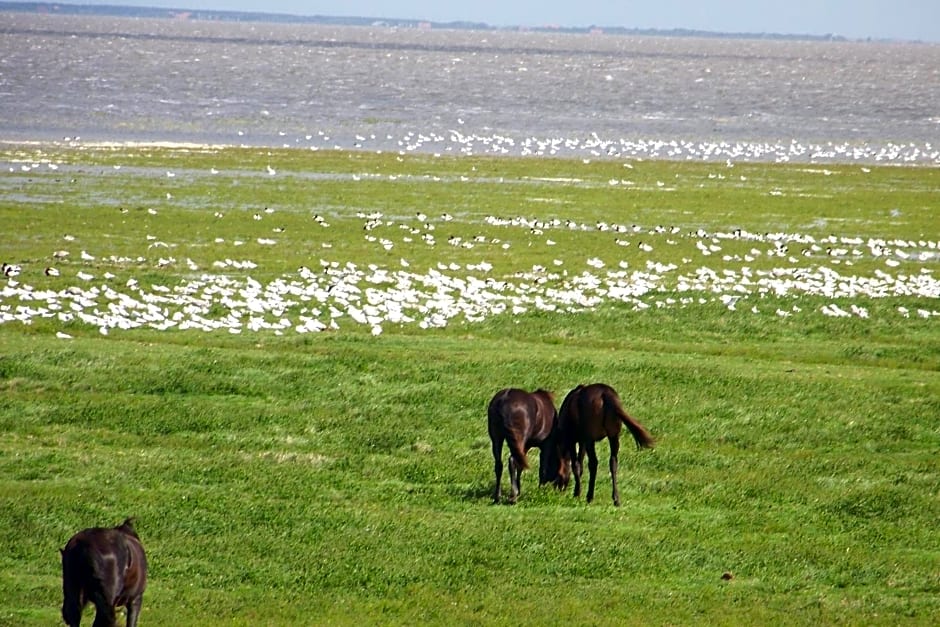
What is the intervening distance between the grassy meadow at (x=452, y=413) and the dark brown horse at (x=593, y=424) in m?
0.50

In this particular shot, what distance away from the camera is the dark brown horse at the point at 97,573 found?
412 inches

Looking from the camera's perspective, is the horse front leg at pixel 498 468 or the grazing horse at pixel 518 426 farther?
the horse front leg at pixel 498 468

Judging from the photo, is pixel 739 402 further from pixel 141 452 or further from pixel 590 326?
pixel 141 452

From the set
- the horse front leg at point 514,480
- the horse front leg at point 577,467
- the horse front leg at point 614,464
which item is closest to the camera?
the horse front leg at point 614,464

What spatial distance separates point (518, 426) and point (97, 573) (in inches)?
234

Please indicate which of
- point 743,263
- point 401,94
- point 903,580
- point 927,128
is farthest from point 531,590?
point 401,94

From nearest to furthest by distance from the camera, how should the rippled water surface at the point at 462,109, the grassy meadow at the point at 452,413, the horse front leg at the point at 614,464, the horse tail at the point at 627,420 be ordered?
the grassy meadow at the point at 452,413 < the horse tail at the point at 627,420 < the horse front leg at the point at 614,464 < the rippled water surface at the point at 462,109

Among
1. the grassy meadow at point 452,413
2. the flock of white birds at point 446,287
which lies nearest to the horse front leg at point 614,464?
the grassy meadow at point 452,413

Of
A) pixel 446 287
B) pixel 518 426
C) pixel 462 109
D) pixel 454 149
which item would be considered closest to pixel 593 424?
pixel 518 426

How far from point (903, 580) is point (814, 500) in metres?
2.78

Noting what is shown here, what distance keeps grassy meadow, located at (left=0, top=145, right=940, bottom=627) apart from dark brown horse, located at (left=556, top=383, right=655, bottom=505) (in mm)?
495

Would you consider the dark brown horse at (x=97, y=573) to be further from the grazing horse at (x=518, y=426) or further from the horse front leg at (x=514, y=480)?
the horse front leg at (x=514, y=480)

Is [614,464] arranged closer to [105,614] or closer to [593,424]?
[593,424]

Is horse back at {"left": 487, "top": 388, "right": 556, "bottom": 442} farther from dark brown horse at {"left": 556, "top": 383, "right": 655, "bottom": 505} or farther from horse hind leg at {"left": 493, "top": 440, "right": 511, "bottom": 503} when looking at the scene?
dark brown horse at {"left": 556, "top": 383, "right": 655, "bottom": 505}
